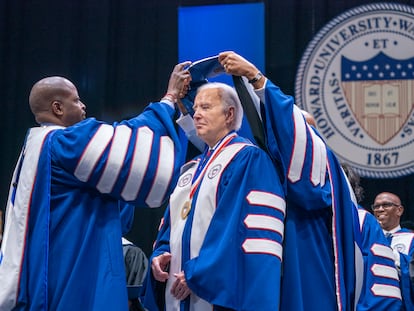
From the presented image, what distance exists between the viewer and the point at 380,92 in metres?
6.49

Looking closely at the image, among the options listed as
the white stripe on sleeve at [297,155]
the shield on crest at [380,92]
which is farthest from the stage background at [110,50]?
the white stripe on sleeve at [297,155]

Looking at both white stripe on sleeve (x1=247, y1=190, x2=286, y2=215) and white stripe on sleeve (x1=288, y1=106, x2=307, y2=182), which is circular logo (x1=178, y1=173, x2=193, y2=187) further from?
white stripe on sleeve (x1=288, y1=106, x2=307, y2=182)

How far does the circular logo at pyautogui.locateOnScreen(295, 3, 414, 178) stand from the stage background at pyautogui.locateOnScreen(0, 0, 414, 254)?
0.16 meters

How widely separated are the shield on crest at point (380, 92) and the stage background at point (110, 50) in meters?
0.53

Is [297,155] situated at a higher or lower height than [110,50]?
lower

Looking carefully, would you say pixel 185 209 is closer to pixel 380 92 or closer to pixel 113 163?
pixel 113 163

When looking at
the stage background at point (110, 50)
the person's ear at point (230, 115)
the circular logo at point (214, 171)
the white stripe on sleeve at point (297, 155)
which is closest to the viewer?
the white stripe on sleeve at point (297, 155)

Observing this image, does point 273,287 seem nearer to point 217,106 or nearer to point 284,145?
point 284,145

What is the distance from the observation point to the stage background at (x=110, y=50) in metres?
6.59

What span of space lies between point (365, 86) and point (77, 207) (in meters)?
4.13

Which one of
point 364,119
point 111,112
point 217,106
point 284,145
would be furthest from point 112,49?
point 284,145

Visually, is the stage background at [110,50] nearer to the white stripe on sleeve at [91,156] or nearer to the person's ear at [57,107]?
the person's ear at [57,107]

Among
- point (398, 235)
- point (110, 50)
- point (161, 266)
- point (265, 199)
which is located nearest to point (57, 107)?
point (161, 266)

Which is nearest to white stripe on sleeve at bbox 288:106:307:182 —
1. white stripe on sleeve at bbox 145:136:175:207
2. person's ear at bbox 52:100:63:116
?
white stripe on sleeve at bbox 145:136:175:207
